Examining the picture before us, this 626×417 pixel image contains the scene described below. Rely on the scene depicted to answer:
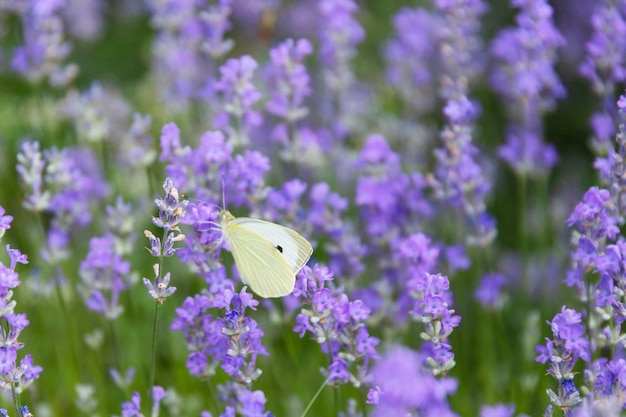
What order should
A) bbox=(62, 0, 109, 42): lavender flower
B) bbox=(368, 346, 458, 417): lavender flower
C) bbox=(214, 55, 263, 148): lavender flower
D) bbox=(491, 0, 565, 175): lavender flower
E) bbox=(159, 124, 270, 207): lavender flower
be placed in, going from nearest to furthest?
bbox=(368, 346, 458, 417): lavender flower, bbox=(159, 124, 270, 207): lavender flower, bbox=(214, 55, 263, 148): lavender flower, bbox=(491, 0, 565, 175): lavender flower, bbox=(62, 0, 109, 42): lavender flower

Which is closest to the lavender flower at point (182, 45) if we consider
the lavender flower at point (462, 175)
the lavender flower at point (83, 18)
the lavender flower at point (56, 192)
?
the lavender flower at point (83, 18)

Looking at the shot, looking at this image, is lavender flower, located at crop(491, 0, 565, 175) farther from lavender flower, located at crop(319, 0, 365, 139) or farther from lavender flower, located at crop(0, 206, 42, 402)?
lavender flower, located at crop(0, 206, 42, 402)

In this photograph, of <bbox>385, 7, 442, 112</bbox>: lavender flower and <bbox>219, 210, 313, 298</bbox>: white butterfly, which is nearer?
<bbox>219, 210, 313, 298</bbox>: white butterfly

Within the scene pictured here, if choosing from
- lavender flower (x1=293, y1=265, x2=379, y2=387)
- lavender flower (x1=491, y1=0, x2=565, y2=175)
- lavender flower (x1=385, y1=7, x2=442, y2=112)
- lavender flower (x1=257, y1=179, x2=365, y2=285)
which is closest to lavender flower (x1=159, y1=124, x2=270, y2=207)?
lavender flower (x1=257, y1=179, x2=365, y2=285)

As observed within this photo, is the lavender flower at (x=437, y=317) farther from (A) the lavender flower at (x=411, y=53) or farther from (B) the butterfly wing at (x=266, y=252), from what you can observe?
(A) the lavender flower at (x=411, y=53)

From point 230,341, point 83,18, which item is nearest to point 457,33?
point 230,341

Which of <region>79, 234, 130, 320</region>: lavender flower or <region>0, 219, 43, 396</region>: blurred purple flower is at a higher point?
<region>79, 234, 130, 320</region>: lavender flower

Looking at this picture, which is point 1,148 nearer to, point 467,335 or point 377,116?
point 377,116
